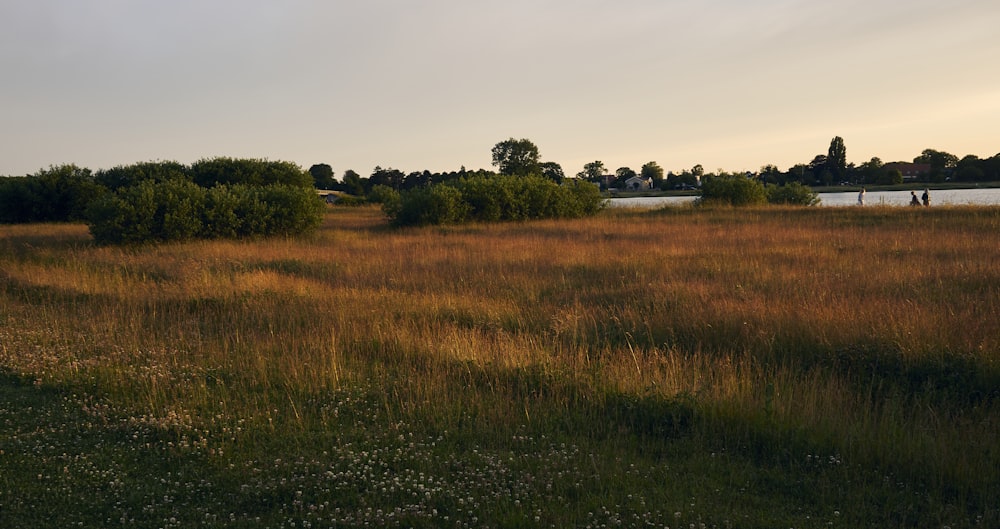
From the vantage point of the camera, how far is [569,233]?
25781mm

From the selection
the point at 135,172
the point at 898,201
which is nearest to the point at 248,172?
the point at 135,172

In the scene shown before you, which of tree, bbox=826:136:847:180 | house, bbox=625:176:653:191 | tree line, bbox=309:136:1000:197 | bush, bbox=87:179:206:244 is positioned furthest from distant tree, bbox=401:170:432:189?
bush, bbox=87:179:206:244

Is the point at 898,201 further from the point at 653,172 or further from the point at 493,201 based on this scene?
the point at 653,172

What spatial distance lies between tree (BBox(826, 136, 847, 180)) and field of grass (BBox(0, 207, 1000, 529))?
103 m

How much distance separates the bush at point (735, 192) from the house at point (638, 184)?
8886cm

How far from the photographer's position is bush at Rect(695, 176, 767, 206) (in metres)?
42.1

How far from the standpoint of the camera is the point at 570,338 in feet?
28.5

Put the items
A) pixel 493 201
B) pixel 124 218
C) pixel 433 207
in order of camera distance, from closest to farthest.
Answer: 1. pixel 124 218
2. pixel 433 207
3. pixel 493 201

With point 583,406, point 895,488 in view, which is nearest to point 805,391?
point 895,488

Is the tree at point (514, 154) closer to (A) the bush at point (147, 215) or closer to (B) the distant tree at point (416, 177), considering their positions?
(B) the distant tree at point (416, 177)

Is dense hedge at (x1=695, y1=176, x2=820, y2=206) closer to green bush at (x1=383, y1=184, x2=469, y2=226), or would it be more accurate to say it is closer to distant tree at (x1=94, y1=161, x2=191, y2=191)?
green bush at (x1=383, y1=184, x2=469, y2=226)

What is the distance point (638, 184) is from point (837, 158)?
4182cm

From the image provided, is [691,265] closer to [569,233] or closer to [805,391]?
[805,391]

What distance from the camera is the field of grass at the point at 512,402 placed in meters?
4.19
